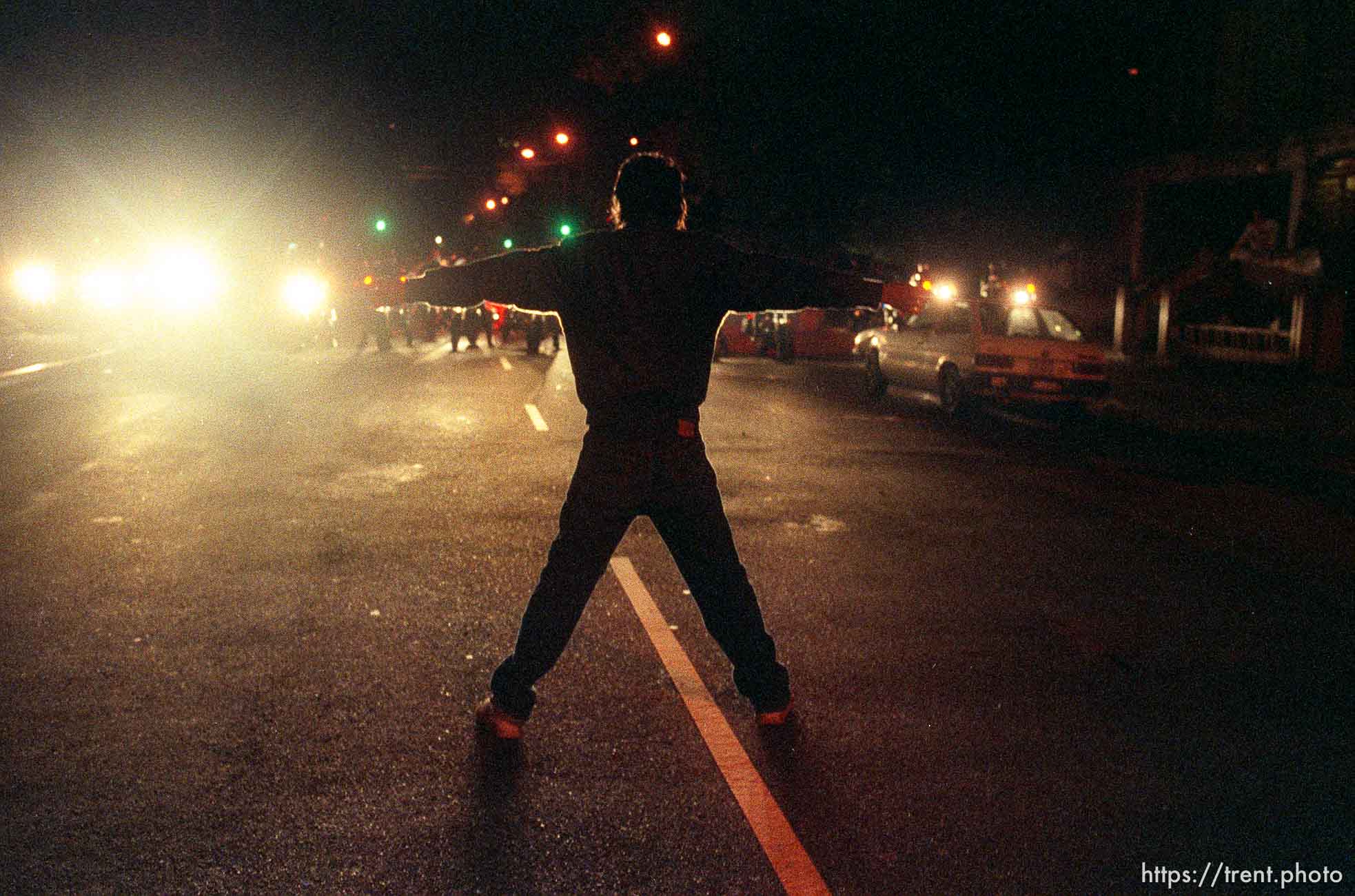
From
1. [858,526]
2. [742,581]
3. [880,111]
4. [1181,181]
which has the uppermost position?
[880,111]

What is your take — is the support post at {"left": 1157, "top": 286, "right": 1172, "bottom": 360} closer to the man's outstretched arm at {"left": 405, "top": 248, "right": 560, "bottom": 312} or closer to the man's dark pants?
the man's dark pants

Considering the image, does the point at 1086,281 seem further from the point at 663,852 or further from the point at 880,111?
the point at 663,852

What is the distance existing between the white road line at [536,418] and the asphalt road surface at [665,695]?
3489mm

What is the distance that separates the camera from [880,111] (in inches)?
1298

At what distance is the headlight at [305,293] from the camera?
34875 mm

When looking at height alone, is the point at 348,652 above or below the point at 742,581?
below

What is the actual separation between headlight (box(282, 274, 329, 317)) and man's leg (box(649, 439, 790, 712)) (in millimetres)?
32107

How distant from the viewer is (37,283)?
4691cm

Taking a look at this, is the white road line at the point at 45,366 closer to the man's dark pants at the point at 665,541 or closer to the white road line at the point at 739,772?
the white road line at the point at 739,772

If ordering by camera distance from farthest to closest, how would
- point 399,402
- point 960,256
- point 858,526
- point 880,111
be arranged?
point 960,256, point 880,111, point 399,402, point 858,526

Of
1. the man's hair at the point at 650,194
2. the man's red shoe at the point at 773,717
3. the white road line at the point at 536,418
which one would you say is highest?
the man's hair at the point at 650,194

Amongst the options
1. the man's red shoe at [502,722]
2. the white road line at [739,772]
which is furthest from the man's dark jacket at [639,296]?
the white road line at [739,772]

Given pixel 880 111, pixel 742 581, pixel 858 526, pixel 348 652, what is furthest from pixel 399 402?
pixel 880 111

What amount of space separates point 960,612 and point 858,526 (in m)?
2.34
